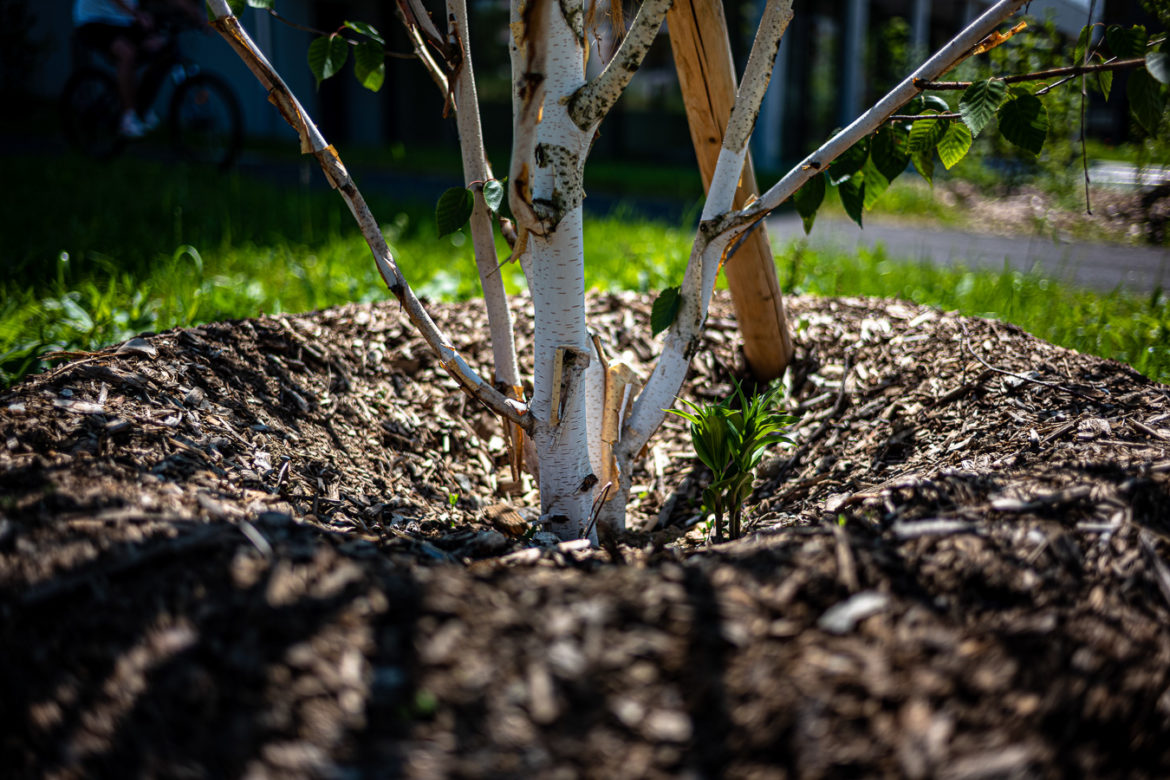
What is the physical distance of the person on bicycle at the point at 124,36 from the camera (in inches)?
264

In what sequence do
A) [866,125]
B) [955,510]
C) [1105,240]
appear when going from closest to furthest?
[955,510] → [866,125] → [1105,240]

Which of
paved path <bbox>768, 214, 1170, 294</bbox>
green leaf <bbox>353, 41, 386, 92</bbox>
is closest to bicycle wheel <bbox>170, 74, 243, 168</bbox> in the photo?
paved path <bbox>768, 214, 1170, 294</bbox>

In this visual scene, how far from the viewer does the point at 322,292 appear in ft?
10.7

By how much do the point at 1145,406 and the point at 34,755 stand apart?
6.86 feet

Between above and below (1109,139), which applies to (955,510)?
below

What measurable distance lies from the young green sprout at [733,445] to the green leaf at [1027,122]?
0.73 m

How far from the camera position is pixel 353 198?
1.66 metres

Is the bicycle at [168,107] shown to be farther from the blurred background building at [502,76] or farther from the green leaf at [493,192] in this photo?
the green leaf at [493,192]

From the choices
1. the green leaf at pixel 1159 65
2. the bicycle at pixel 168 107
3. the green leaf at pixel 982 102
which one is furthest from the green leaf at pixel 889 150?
the bicycle at pixel 168 107

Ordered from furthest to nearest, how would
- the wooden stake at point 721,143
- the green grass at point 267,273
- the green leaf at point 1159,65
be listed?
the green grass at point 267,273, the wooden stake at point 721,143, the green leaf at point 1159,65

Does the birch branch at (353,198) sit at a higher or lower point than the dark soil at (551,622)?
higher

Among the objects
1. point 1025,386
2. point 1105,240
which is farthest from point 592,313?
point 1105,240

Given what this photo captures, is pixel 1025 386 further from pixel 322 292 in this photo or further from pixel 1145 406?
pixel 322 292

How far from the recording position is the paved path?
469 centimetres
